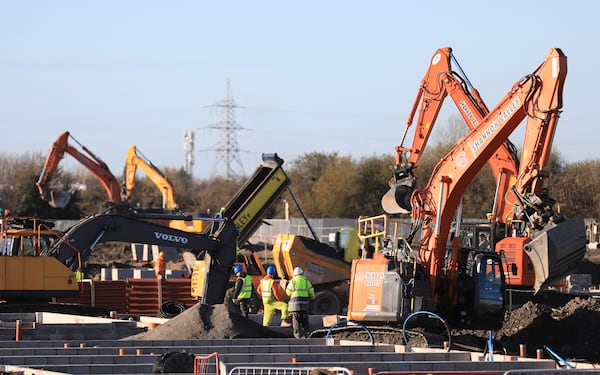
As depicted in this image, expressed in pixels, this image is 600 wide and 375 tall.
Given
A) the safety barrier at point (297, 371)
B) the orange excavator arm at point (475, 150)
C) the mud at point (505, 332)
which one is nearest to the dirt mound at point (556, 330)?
the mud at point (505, 332)

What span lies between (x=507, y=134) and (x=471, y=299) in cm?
313

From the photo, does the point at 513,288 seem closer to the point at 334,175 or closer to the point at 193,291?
the point at 193,291

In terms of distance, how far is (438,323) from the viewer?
70.3ft

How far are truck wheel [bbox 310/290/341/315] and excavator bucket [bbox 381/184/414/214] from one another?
6.39m

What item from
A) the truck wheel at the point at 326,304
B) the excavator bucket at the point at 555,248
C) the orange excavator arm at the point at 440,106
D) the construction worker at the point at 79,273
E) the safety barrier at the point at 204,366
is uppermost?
the orange excavator arm at the point at 440,106

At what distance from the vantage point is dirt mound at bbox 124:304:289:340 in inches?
795

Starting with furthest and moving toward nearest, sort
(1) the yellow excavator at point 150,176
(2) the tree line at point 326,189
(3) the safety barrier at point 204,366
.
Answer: (2) the tree line at point 326,189 < (1) the yellow excavator at point 150,176 < (3) the safety barrier at point 204,366

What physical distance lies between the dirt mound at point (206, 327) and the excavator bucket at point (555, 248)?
203 inches

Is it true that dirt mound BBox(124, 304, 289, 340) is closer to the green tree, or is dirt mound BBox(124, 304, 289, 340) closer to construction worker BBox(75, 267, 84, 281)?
construction worker BBox(75, 267, 84, 281)

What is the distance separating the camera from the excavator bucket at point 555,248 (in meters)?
21.3

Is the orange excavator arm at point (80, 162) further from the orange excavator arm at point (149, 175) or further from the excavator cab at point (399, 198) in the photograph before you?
the excavator cab at point (399, 198)

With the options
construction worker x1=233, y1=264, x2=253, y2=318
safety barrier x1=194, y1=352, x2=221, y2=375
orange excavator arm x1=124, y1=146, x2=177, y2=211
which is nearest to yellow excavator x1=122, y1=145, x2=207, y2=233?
orange excavator arm x1=124, y1=146, x2=177, y2=211

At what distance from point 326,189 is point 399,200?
6014 cm

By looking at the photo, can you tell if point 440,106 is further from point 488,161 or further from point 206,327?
point 206,327
